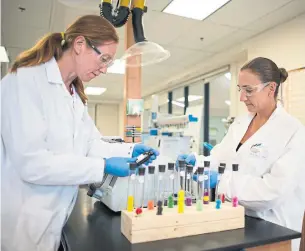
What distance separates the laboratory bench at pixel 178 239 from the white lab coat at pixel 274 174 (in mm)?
112

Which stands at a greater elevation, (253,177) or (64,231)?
(253,177)

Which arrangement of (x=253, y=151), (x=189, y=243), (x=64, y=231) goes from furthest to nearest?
(x=253, y=151), (x=64, y=231), (x=189, y=243)

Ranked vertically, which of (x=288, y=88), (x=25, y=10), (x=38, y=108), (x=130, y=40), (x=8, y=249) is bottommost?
(x=8, y=249)

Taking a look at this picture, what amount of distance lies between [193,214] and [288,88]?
2.73 meters

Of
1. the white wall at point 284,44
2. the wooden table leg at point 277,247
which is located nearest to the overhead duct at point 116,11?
the wooden table leg at point 277,247

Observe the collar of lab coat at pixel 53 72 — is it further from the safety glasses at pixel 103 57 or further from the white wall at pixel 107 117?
the white wall at pixel 107 117

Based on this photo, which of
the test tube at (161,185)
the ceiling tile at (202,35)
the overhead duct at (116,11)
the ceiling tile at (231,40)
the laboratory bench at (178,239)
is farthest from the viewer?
the ceiling tile at (231,40)

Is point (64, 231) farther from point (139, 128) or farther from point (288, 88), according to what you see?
point (288, 88)

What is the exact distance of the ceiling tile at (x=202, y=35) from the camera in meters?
3.41

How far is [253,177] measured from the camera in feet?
4.07

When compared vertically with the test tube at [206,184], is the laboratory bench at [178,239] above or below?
below

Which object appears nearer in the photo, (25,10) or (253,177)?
(253,177)

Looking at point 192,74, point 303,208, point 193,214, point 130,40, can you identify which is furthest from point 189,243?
point 192,74

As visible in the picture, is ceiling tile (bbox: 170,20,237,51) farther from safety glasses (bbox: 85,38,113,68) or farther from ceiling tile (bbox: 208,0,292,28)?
safety glasses (bbox: 85,38,113,68)
